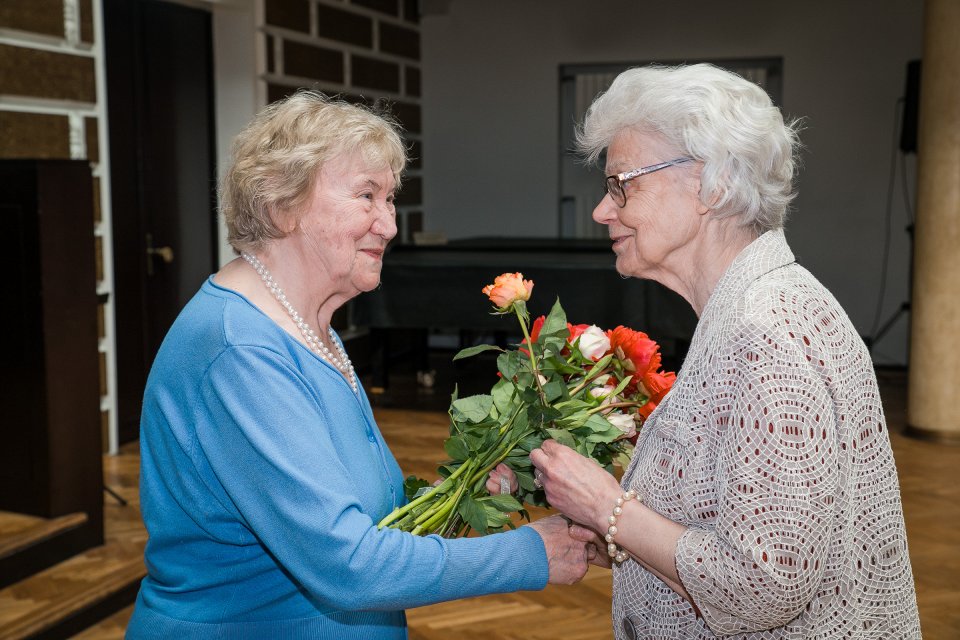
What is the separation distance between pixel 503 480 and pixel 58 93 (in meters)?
4.02

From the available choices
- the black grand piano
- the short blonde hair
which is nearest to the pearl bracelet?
the short blonde hair

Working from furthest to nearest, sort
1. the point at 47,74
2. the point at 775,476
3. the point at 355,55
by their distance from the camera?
the point at 355,55, the point at 47,74, the point at 775,476

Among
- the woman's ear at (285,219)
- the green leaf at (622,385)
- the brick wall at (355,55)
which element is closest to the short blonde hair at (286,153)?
the woman's ear at (285,219)

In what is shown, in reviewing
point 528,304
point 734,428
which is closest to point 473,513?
point 734,428

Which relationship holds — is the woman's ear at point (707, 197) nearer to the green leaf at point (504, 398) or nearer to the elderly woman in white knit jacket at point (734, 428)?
the elderly woman in white knit jacket at point (734, 428)

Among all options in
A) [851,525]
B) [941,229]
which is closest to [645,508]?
[851,525]

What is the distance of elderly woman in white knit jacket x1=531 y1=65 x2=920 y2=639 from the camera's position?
4.17 feet

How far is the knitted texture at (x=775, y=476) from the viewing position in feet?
→ 4.16

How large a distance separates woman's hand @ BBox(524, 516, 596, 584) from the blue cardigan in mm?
26

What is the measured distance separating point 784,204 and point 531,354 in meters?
0.43

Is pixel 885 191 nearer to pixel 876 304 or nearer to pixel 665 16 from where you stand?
pixel 876 304

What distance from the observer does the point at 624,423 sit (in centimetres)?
162

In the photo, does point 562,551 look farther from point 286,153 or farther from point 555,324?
point 286,153

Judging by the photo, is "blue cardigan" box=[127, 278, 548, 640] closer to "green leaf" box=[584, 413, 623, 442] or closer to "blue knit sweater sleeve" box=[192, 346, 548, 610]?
"blue knit sweater sleeve" box=[192, 346, 548, 610]
